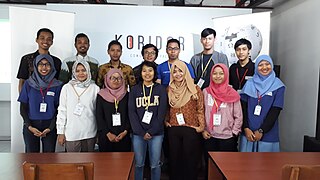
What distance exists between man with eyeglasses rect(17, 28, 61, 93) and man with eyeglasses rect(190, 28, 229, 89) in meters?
1.68

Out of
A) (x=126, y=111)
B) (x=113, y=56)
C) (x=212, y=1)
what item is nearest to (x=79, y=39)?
(x=113, y=56)

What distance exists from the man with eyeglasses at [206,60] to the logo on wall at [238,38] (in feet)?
1.91

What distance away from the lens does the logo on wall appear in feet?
13.6

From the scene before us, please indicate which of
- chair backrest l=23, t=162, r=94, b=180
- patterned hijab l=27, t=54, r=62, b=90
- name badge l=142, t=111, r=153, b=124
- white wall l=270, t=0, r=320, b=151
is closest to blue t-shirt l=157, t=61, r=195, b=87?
name badge l=142, t=111, r=153, b=124

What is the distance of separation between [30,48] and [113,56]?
121 cm

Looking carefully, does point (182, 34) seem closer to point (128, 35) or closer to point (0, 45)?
point (128, 35)

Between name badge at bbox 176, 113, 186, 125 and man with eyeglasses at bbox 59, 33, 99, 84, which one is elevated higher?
man with eyeglasses at bbox 59, 33, 99, 84

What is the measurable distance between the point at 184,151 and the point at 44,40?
6.97 ft

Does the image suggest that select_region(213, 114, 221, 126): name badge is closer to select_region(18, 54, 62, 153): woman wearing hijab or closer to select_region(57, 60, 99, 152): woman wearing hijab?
select_region(57, 60, 99, 152): woman wearing hijab

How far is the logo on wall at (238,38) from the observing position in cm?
416

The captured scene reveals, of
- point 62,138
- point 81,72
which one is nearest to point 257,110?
point 81,72

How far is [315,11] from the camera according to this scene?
3.83 m

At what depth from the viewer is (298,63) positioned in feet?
13.9

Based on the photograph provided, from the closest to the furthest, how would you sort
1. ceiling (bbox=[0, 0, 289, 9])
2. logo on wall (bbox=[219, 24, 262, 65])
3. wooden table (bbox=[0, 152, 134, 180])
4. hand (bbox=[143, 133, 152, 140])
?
wooden table (bbox=[0, 152, 134, 180])
hand (bbox=[143, 133, 152, 140])
logo on wall (bbox=[219, 24, 262, 65])
ceiling (bbox=[0, 0, 289, 9])
